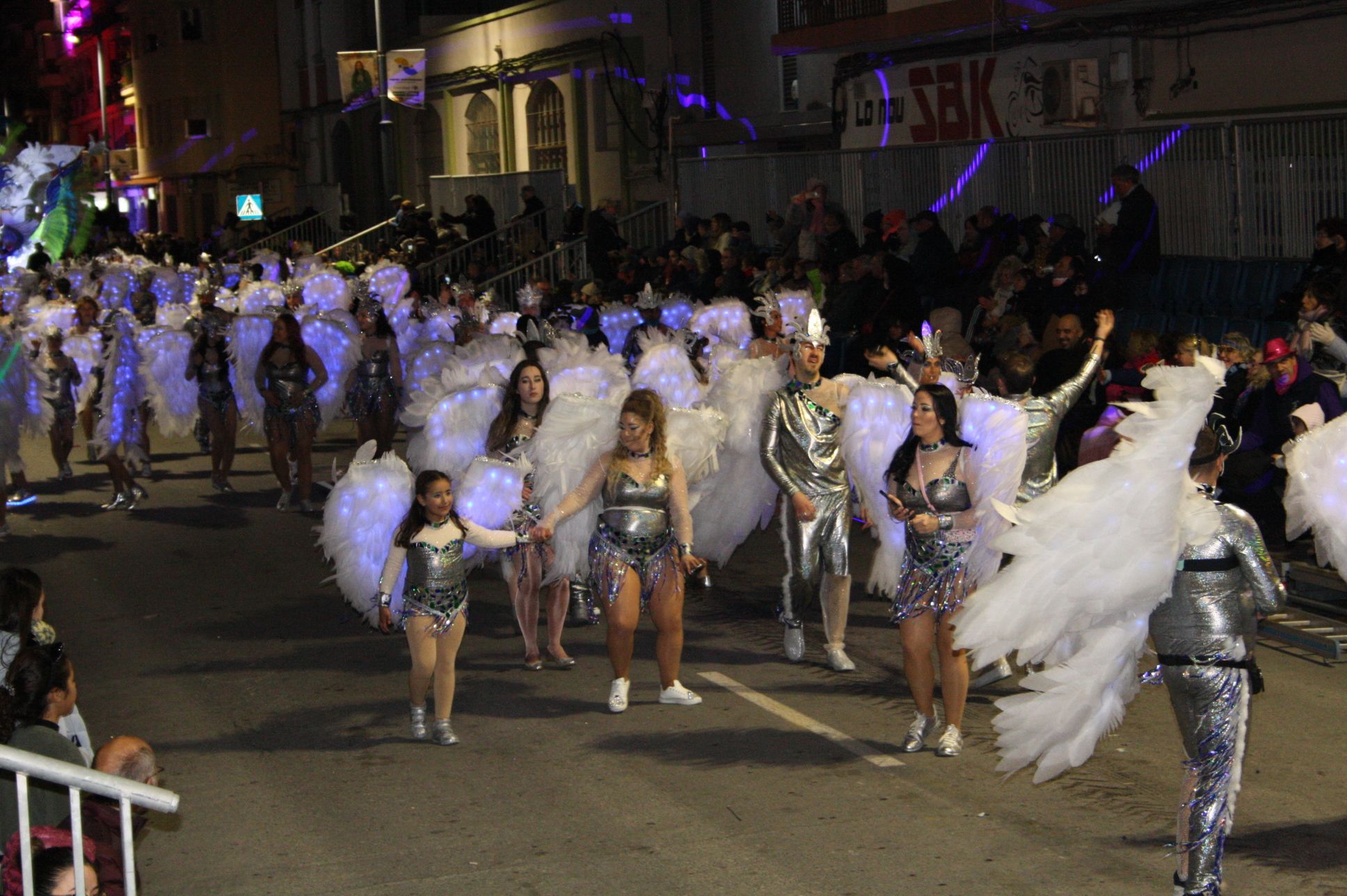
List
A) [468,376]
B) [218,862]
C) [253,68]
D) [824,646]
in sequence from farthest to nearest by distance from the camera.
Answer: [253,68] → [468,376] → [824,646] → [218,862]

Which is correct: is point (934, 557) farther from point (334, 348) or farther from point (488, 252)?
point (488, 252)

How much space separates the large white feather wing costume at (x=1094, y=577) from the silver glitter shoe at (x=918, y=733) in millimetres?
1484

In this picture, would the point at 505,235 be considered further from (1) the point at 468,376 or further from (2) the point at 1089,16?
(1) the point at 468,376

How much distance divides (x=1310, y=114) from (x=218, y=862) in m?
10.4

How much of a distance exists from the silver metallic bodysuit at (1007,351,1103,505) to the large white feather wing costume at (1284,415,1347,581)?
7.32ft

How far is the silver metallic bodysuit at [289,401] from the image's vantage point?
43.4ft

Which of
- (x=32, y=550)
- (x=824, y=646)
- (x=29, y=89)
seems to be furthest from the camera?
(x=29, y=89)

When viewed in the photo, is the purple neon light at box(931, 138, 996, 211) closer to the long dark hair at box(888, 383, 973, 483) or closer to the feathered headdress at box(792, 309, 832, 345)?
the feathered headdress at box(792, 309, 832, 345)

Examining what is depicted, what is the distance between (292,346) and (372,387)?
1.01 metres

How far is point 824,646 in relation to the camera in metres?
8.88

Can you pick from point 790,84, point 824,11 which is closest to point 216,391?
point 824,11

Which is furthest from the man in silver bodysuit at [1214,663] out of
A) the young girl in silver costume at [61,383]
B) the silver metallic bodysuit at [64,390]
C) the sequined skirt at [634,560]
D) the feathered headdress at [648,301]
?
the silver metallic bodysuit at [64,390]

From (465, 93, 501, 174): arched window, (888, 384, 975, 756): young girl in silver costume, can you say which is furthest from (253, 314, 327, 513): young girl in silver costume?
(465, 93, 501, 174): arched window

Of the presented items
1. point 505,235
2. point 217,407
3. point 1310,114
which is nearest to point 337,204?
point 505,235
